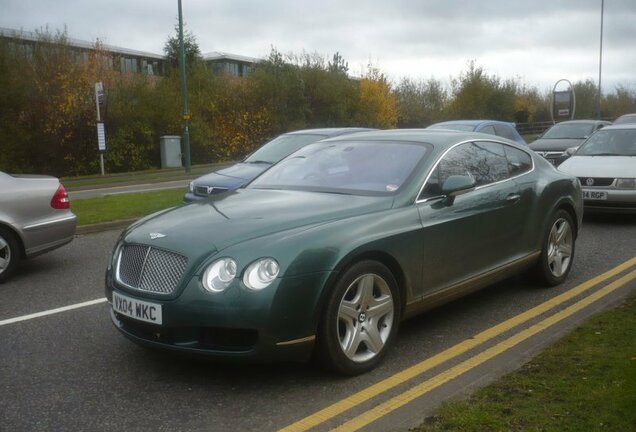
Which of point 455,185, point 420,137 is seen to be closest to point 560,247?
point 420,137

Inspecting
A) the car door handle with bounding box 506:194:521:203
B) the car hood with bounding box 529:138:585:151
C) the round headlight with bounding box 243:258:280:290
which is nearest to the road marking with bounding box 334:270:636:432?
the round headlight with bounding box 243:258:280:290

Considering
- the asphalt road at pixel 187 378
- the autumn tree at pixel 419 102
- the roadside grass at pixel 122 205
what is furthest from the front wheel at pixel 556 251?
the autumn tree at pixel 419 102

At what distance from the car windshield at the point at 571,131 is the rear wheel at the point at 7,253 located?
15.4 metres

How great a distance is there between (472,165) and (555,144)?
13.4 metres

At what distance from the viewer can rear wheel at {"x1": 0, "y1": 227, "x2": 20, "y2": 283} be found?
287 inches

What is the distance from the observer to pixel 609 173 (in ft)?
33.7

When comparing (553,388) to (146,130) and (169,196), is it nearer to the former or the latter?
(169,196)

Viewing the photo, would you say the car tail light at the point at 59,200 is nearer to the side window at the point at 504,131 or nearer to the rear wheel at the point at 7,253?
the rear wheel at the point at 7,253

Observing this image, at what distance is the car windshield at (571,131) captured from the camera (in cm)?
1889

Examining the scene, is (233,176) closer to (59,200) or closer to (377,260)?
(59,200)

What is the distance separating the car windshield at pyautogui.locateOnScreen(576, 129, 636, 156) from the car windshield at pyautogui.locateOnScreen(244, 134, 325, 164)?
4568 mm

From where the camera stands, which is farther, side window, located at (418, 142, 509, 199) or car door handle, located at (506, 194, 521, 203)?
car door handle, located at (506, 194, 521, 203)

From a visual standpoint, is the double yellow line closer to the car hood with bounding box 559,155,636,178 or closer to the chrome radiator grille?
the chrome radiator grille

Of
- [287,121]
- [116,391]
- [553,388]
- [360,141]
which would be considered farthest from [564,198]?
[287,121]
